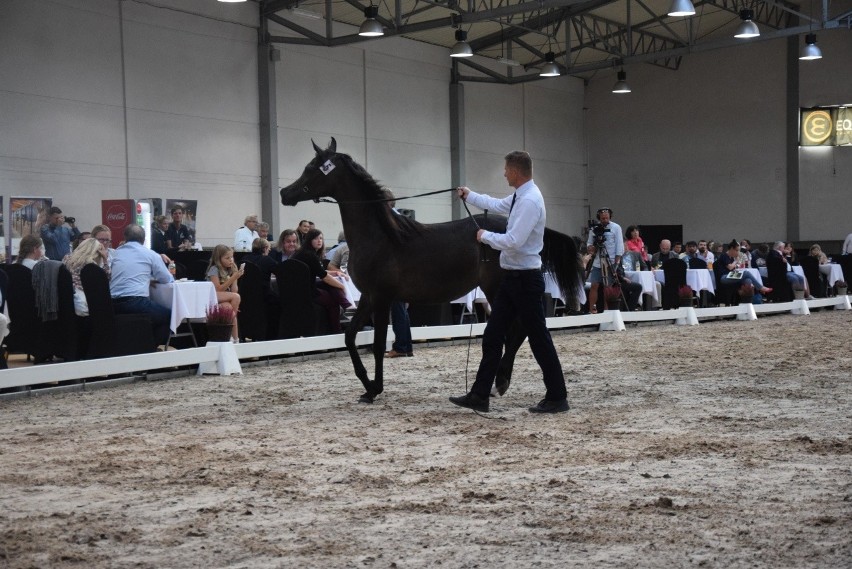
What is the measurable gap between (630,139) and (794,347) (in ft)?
78.2

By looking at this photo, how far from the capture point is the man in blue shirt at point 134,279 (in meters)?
9.29

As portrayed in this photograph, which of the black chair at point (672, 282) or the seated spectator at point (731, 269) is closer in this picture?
the black chair at point (672, 282)

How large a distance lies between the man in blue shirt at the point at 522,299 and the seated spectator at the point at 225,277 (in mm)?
4259

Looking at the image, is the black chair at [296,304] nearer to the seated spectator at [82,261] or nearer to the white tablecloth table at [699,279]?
the seated spectator at [82,261]

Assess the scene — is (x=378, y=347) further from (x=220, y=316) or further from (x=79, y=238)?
(x=79, y=238)

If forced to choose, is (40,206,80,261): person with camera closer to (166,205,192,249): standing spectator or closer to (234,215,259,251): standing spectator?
(166,205,192,249): standing spectator

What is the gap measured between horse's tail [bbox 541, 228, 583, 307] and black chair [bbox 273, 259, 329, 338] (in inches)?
126

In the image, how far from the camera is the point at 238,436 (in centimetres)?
588

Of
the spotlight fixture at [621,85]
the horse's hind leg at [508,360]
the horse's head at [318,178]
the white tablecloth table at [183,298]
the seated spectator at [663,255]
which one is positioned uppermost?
the spotlight fixture at [621,85]

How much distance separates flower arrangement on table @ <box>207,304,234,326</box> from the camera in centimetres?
952

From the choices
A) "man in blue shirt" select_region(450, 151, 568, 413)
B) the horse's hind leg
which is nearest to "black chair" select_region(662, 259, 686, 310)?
the horse's hind leg

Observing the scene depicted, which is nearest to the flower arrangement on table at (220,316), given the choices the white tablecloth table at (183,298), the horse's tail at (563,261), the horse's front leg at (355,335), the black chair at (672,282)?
the white tablecloth table at (183,298)

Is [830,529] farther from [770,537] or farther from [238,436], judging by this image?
[238,436]

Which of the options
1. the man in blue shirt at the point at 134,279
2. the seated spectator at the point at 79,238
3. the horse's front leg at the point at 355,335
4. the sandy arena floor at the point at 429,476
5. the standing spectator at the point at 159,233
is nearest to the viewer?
the sandy arena floor at the point at 429,476
